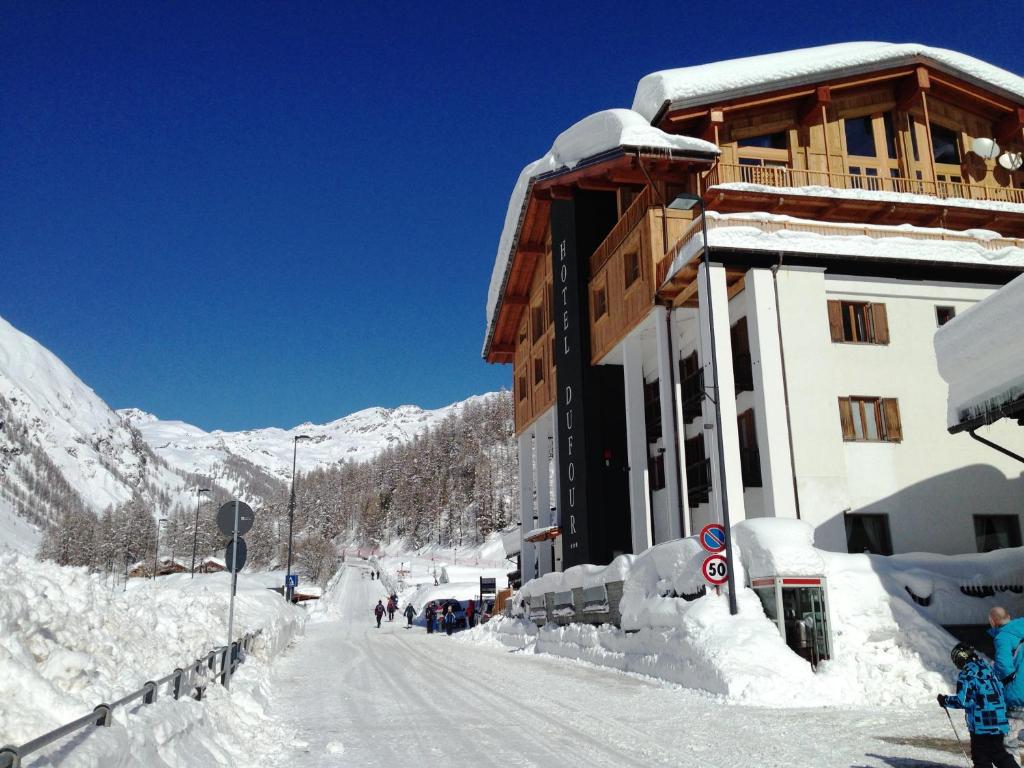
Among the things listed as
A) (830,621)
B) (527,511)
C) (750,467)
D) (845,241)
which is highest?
(845,241)

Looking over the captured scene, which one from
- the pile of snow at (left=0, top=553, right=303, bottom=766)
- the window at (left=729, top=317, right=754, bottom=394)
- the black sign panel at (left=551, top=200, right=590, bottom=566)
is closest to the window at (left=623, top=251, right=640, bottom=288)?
the black sign panel at (left=551, top=200, right=590, bottom=566)

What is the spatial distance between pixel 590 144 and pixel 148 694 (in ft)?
87.7

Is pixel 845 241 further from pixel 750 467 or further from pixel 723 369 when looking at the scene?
pixel 750 467

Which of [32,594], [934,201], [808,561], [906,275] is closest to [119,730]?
[32,594]

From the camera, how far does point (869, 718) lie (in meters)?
11.7

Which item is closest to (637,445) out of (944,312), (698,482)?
(698,482)

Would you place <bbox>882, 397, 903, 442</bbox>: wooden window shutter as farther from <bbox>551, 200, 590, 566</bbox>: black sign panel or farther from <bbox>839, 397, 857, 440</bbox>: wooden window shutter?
<bbox>551, 200, 590, 566</bbox>: black sign panel

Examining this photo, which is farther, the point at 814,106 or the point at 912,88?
the point at 912,88

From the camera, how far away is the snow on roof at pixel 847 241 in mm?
23938

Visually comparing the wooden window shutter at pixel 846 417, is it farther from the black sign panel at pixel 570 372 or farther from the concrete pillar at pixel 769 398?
the black sign panel at pixel 570 372

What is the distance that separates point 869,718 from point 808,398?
42.8 feet

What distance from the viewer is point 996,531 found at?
24141mm

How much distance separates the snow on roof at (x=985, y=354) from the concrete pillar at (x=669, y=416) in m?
11.3

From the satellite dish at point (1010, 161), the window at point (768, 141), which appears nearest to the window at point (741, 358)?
the window at point (768, 141)
